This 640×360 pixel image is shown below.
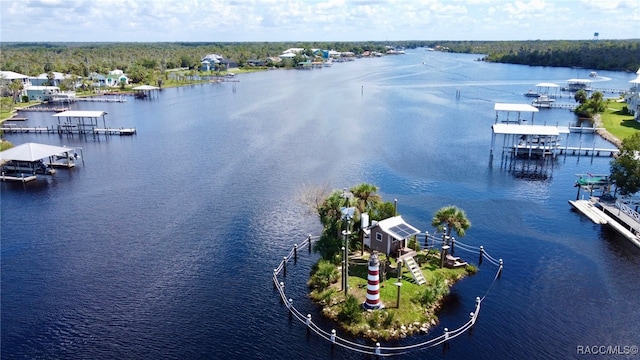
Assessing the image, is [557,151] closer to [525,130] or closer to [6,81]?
[525,130]

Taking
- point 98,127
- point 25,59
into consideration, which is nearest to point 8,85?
point 98,127

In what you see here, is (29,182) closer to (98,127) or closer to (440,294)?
(98,127)

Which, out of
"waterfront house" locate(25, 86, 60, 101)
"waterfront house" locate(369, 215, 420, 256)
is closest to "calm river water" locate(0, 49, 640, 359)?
"waterfront house" locate(369, 215, 420, 256)

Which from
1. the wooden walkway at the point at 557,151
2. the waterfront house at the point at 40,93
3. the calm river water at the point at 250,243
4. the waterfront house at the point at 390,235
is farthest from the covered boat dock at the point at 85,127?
the wooden walkway at the point at 557,151

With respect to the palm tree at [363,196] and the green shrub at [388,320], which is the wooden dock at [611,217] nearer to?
the palm tree at [363,196]

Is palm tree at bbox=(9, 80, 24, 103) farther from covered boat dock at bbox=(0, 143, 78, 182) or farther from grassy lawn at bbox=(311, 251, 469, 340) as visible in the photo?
grassy lawn at bbox=(311, 251, 469, 340)
